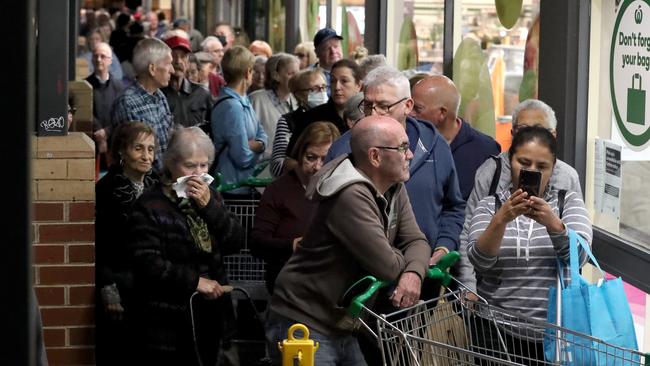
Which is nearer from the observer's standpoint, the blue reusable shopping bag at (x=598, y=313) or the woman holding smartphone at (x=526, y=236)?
the blue reusable shopping bag at (x=598, y=313)

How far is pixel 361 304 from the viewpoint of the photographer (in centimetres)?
435

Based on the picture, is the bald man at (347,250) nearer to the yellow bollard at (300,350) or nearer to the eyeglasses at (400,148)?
the eyeglasses at (400,148)

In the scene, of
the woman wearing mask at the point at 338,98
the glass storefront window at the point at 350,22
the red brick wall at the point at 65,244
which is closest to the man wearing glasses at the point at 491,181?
the red brick wall at the point at 65,244

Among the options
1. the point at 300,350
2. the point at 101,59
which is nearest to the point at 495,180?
the point at 300,350

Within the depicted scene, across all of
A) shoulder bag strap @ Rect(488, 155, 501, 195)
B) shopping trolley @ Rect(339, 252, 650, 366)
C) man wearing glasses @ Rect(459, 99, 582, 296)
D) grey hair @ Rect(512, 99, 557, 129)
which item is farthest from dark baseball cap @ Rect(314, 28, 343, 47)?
shopping trolley @ Rect(339, 252, 650, 366)

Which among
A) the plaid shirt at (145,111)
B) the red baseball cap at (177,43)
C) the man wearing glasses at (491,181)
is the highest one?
the red baseball cap at (177,43)

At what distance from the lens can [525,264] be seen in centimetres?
505

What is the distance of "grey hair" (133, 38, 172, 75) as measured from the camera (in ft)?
29.9

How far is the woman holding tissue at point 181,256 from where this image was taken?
6121 millimetres

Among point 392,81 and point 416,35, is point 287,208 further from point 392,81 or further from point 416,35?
point 416,35

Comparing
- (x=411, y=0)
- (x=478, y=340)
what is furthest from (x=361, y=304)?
(x=411, y=0)

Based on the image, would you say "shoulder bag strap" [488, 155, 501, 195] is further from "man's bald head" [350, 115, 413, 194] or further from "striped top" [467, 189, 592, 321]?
"man's bald head" [350, 115, 413, 194]

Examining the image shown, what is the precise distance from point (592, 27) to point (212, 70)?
32.5ft

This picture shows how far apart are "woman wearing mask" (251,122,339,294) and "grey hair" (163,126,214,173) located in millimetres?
469
